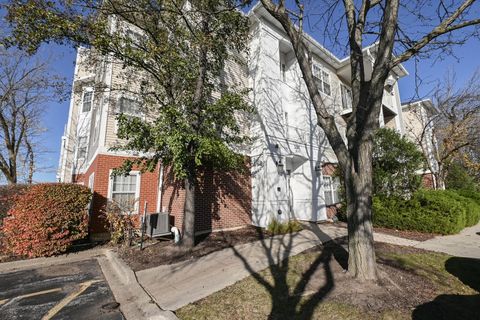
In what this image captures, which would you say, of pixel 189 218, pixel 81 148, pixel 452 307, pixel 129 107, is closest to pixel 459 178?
pixel 452 307

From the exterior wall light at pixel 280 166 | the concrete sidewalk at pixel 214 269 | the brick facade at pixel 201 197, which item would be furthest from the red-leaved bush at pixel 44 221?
the exterior wall light at pixel 280 166

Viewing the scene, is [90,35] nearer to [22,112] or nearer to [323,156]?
[323,156]

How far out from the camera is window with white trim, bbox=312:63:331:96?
14.7 m

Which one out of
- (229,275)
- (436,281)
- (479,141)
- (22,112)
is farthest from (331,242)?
(22,112)

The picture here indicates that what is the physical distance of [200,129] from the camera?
25.2 feet

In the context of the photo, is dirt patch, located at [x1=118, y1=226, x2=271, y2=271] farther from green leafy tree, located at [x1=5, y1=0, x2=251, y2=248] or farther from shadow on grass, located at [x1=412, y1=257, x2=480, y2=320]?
shadow on grass, located at [x1=412, y1=257, x2=480, y2=320]

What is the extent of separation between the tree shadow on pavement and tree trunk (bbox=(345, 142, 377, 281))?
63cm

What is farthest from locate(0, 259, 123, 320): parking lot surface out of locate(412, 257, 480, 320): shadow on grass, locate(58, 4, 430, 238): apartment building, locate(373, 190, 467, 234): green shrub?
locate(373, 190, 467, 234): green shrub

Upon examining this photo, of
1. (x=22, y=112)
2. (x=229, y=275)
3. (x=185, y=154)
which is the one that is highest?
(x=22, y=112)

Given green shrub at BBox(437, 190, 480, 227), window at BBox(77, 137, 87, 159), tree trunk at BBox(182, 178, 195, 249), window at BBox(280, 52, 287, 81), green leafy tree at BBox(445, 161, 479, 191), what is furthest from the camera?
green leafy tree at BBox(445, 161, 479, 191)

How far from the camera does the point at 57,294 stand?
4.71 meters

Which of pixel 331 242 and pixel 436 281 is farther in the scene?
pixel 331 242

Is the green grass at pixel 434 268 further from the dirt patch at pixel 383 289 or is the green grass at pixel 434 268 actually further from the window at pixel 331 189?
the window at pixel 331 189

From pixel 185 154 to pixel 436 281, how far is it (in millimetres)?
6257
